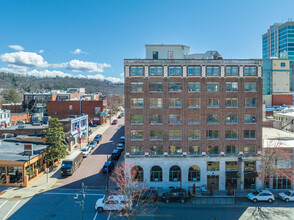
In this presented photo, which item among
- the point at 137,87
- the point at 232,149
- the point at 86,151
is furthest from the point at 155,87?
the point at 86,151

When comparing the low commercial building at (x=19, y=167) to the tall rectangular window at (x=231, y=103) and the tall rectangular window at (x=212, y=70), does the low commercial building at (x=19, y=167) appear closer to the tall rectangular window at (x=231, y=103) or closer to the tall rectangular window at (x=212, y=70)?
the tall rectangular window at (x=212, y=70)

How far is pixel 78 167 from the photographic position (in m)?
46.7

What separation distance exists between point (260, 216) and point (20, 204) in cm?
3245

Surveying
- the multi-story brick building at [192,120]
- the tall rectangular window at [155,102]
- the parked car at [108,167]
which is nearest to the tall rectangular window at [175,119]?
the multi-story brick building at [192,120]

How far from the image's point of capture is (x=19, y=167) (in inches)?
1486

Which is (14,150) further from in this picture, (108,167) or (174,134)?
(174,134)

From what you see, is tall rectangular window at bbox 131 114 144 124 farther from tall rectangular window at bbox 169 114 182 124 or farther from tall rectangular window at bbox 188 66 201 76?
tall rectangular window at bbox 188 66 201 76

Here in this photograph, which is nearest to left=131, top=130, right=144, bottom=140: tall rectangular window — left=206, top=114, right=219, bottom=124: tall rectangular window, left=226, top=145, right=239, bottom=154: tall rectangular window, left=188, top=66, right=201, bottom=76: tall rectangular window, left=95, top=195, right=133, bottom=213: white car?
left=95, top=195, right=133, bottom=213: white car

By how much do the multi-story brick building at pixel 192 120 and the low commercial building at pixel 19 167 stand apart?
17.5m

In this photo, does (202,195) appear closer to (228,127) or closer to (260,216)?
(260,216)

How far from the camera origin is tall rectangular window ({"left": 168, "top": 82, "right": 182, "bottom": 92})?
1473 inches

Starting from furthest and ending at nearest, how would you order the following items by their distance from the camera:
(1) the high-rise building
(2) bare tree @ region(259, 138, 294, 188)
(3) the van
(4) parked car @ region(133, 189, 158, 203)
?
(1) the high-rise building < (3) the van < (2) bare tree @ region(259, 138, 294, 188) < (4) parked car @ region(133, 189, 158, 203)

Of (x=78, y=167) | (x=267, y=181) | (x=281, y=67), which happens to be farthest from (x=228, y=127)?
(x=281, y=67)

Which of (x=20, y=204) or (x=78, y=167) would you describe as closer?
(x=20, y=204)
